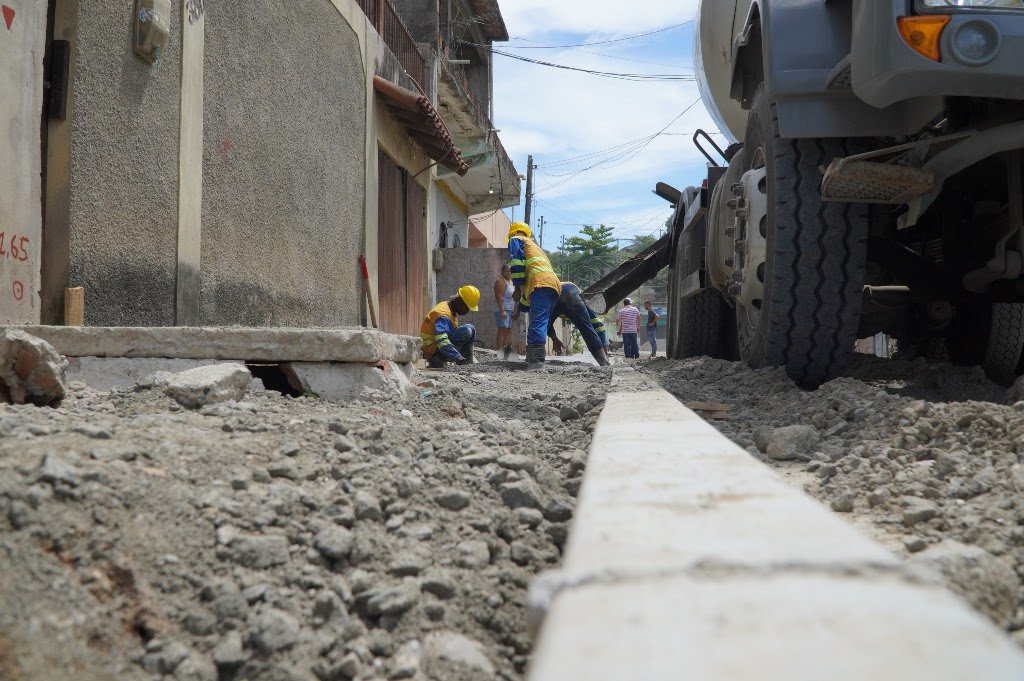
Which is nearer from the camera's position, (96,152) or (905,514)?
(905,514)

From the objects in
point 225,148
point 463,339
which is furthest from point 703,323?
point 225,148

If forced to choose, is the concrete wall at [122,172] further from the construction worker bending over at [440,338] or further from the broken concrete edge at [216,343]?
the construction worker bending over at [440,338]

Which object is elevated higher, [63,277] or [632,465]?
[63,277]

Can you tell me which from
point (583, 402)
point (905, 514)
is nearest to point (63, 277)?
point (583, 402)

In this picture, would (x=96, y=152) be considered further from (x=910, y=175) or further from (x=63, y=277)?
(x=910, y=175)

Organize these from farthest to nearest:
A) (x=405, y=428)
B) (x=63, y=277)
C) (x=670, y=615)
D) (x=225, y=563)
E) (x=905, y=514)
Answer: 1. (x=63, y=277)
2. (x=405, y=428)
3. (x=905, y=514)
4. (x=225, y=563)
5. (x=670, y=615)

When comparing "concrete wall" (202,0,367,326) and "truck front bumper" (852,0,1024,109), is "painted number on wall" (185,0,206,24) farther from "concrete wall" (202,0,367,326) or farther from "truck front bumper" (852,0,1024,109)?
"truck front bumper" (852,0,1024,109)

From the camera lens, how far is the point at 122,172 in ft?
13.7

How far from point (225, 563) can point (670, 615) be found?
0.98m

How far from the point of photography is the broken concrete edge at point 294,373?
10.8ft

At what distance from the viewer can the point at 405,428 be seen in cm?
269

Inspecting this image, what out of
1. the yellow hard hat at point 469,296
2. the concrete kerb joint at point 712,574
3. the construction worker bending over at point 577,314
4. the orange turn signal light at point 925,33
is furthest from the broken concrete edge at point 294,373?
the yellow hard hat at point 469,296

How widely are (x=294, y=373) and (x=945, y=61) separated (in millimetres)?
2750

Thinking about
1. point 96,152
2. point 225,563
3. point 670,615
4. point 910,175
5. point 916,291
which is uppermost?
point 96,152
